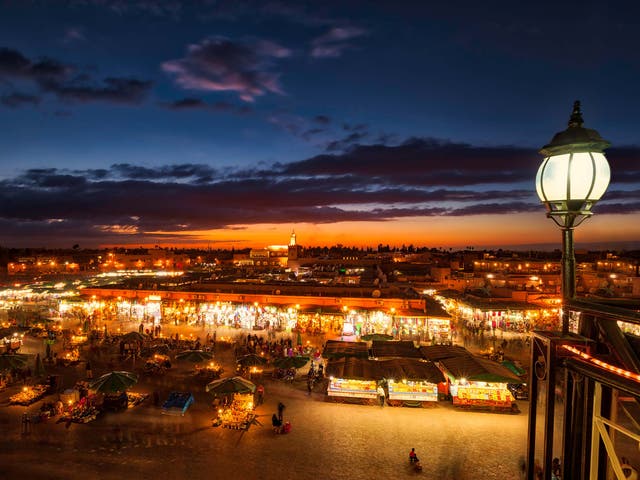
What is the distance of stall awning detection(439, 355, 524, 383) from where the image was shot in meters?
13.3

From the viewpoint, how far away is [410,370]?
14.0m

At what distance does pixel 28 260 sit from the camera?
95.6m

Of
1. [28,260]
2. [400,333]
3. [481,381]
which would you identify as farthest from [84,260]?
[481,381]

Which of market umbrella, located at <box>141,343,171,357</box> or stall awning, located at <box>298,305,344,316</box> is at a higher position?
stall awning, located at <box>298,305,344,316</box>

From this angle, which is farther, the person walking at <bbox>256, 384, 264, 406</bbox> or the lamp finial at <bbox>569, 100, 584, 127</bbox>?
the person walking at <bbox>256, 384, 264, 406</bbox>

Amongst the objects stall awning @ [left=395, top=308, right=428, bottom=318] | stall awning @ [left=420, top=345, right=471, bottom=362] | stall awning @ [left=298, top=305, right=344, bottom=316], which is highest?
stall awning @ [left=395, top=308, right=428, bottom=318]

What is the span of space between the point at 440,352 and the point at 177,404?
9.90m

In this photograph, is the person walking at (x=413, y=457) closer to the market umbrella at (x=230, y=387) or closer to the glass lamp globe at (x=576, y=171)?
the market umbrella at (x=230, y=387)

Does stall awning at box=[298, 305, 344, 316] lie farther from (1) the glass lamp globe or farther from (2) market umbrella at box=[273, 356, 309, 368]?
(1) the glass lamp globe

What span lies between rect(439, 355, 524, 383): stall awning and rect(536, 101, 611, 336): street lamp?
38.3 ft

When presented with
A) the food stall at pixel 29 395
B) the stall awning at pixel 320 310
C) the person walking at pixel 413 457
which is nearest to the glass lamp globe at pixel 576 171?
the person walking at pixel 413 457

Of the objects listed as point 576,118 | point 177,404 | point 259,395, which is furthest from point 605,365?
point 259,395

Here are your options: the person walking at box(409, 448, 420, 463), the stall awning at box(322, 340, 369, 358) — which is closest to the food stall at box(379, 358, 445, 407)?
the stall awning at box(322, 340, 369, 358)

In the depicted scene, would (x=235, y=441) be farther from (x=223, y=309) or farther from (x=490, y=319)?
(x=490, y=319)
